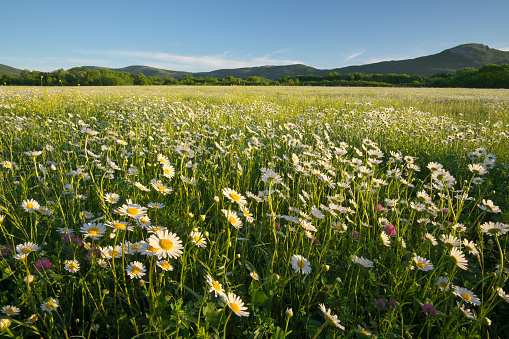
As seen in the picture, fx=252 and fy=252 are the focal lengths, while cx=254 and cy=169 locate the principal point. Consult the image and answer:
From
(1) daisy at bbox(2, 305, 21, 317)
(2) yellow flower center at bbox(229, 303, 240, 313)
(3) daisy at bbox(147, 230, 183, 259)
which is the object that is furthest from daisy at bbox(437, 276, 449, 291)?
(1) daisy at bbox(2, 305, 21, 317)

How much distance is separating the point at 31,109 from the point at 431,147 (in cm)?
897

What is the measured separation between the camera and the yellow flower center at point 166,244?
1.11m

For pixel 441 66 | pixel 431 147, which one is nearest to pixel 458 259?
pixel 431 147

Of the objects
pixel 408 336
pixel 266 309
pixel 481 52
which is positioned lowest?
pixel 408 336

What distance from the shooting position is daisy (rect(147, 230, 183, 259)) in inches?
41.8

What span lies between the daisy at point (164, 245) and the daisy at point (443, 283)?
4.86 ft

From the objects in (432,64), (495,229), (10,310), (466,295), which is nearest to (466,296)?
(466,295)

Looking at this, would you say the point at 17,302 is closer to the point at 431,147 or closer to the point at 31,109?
the point at 431,147

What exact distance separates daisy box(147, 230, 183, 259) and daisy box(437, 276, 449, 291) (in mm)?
1482

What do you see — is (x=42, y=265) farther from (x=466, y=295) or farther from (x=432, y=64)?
(x=432, y=64)

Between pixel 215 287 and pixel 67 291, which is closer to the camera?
pixel 215 287

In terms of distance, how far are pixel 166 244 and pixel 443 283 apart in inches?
62.9

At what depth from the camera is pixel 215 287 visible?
1.11 meters

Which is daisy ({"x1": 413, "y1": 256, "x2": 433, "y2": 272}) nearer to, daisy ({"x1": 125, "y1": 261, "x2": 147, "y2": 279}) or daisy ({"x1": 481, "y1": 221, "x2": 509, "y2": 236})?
daisy ({"x1": 481, "y1": 221, "x2": 509, "y2": 236})
